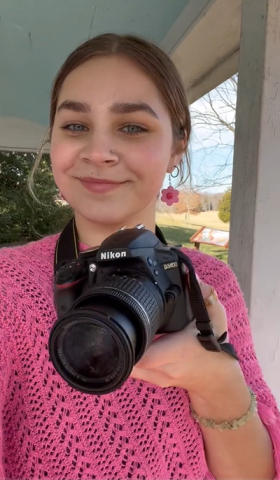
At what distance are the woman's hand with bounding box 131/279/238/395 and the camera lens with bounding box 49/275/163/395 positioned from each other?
0.32 feet

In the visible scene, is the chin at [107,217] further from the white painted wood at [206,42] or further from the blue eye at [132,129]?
the white painted wood at [206,42]

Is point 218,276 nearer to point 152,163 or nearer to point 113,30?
point 152,163

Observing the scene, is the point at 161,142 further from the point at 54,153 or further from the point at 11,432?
the point at 11,432

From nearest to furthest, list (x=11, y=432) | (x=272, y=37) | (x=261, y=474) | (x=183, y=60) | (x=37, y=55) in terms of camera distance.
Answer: (x=11, y=432) → (x=261, y=474) → (x=272, y=37) → (x=183, y=60) → (x=37, y=55)

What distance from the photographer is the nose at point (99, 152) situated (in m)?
0.68

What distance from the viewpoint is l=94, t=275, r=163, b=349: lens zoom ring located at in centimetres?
45

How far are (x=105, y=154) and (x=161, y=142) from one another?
5.0 inches

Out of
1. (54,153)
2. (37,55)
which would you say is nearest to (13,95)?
(37,55)

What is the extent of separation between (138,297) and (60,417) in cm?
26

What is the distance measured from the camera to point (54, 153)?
0.72 metres

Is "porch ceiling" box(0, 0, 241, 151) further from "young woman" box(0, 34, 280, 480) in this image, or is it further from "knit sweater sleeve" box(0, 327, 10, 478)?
"knit sweater sleeve" box(0, 327, 10, 478)

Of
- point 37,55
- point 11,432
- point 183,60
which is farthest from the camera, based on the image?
point 37,55

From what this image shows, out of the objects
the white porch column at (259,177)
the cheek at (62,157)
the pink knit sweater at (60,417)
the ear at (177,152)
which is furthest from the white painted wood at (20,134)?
the pink knit sweater at (60,417)

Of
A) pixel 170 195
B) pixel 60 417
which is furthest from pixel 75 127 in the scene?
pixel 60 417
